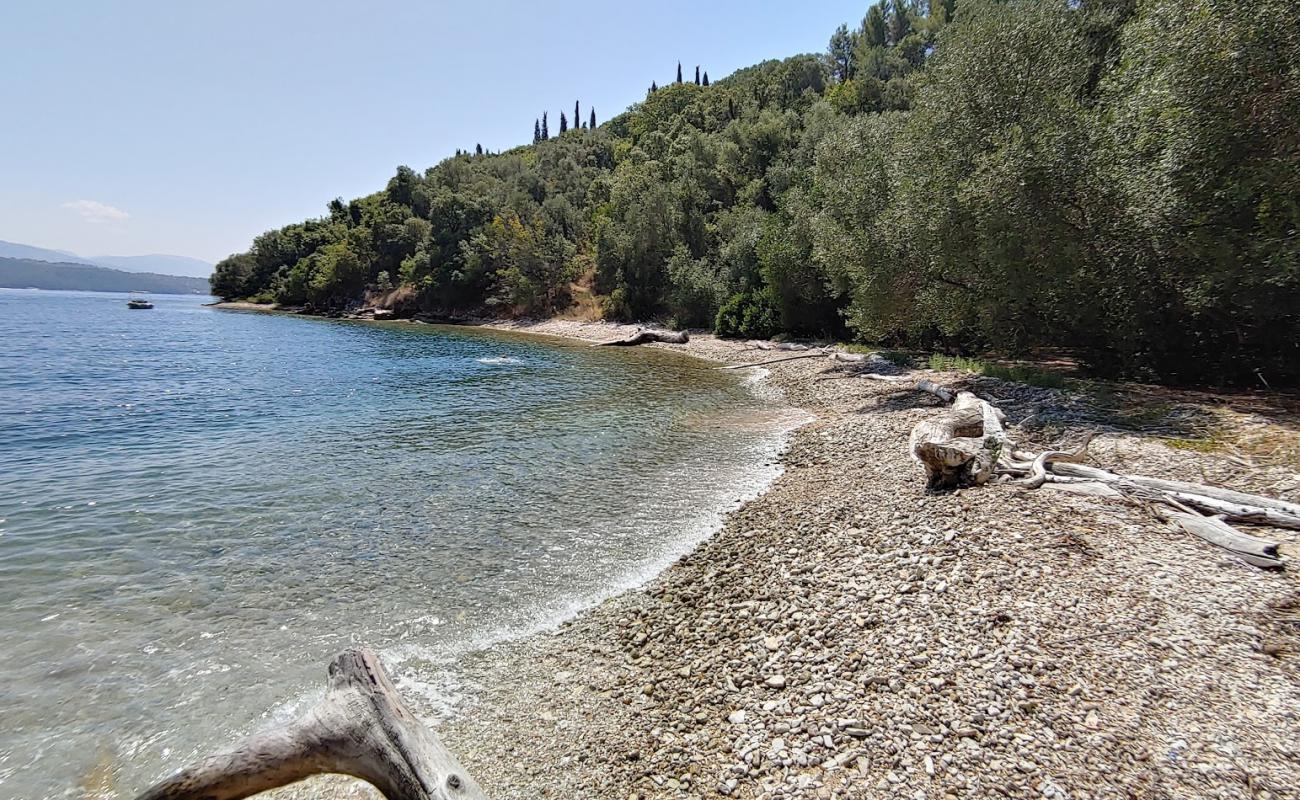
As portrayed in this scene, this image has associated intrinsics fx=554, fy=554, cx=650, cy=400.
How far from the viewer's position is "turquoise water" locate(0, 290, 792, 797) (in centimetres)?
698

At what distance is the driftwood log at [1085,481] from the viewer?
791cm

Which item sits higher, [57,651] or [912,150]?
[912,150]

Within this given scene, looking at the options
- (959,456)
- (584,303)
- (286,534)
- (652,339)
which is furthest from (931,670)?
(584,303)

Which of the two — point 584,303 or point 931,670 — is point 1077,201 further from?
point 584,303

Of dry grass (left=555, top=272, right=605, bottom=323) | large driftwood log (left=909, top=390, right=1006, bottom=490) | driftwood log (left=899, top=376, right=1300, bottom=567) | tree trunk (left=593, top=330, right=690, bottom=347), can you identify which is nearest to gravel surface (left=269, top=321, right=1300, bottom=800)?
driftwood log (left=899, top=376, right=1300, bottom=567)

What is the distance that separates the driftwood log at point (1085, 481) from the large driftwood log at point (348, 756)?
9967mm

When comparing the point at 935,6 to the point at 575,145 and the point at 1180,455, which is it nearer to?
the point at 575,145

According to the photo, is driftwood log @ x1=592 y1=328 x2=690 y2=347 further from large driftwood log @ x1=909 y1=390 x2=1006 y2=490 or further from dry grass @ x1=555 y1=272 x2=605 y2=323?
large driftwood log @ x1=909 y1=390 x2=1006 y2=490

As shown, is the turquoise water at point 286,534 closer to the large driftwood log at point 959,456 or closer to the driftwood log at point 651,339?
the large driftwood log at point 959,456

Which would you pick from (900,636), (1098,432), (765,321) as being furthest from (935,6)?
(900,636)

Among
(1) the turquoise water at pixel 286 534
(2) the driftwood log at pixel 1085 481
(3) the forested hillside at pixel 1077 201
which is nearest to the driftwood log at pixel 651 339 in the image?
(3) the forested hillside at pixel 1077 201

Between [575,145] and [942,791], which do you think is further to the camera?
[575,145]

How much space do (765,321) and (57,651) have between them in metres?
43.5

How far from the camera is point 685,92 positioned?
351 ft
